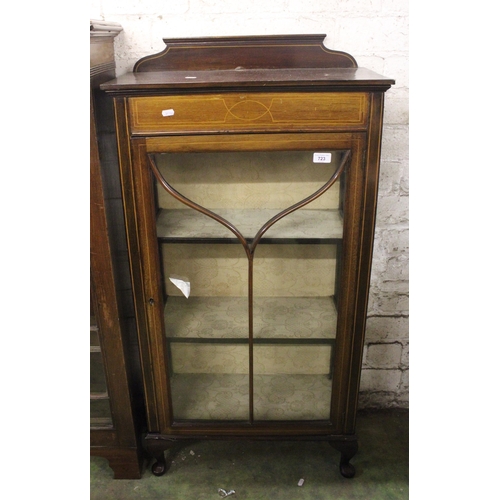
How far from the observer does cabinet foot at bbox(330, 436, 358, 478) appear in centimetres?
114

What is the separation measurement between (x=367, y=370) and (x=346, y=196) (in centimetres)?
66

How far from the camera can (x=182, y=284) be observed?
1058 millimetres

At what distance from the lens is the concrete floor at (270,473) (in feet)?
3.83

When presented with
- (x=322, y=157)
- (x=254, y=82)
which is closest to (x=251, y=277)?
(x=322, y=157)

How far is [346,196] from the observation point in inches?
36.9

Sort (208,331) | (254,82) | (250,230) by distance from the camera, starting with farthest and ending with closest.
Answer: (208,331)
(250,230)
(254,82)

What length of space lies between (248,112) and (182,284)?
0.40 meters

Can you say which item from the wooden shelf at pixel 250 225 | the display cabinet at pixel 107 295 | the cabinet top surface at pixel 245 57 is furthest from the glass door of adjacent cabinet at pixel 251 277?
the cabinet top surface at pixel 245 57

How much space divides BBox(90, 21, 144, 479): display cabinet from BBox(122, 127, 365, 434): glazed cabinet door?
0.06 metres

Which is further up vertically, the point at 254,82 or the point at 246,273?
the point at 254,82

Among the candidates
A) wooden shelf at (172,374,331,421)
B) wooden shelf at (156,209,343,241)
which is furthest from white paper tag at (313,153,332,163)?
wooden shelf at (172,374,331,421)

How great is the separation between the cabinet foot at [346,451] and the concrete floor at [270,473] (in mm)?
22

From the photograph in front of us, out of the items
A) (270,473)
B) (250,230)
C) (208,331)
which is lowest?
(270,473)

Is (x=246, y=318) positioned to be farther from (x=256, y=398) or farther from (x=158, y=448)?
(x=158, y=448)
